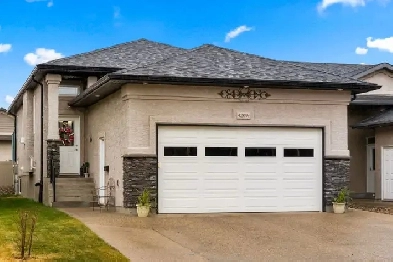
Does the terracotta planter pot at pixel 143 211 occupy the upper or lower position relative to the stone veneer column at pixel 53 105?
lower

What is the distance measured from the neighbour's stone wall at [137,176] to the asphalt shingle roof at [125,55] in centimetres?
570

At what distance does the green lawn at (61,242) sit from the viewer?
10.3 metres

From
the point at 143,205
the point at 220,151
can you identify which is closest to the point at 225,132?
the point at 220,151

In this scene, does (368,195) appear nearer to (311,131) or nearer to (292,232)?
(311,131)

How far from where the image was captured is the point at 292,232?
13.5 metres

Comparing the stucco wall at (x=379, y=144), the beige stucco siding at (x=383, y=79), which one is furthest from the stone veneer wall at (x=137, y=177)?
the beige stucco siding at (x=383, y=79)

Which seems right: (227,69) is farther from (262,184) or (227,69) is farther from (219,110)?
(262,184)

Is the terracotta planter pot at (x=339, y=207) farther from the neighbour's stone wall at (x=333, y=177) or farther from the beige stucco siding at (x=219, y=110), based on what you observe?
the beige stucco siding at (x=219, y=110)

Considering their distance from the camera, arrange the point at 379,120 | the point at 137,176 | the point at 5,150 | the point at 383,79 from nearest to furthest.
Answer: the point at 137,176 → the point at 379,120 → the point at 383,79 → the point at 5,150

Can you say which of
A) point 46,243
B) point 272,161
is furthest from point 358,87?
point 46,243

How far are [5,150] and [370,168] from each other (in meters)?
25.0

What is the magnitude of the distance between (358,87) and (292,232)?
6.06m

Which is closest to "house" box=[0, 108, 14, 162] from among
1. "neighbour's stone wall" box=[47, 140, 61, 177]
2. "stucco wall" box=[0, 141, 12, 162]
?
"stucco wall" box=[0, 141, 12, 162]

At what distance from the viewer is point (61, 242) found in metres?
11.9
